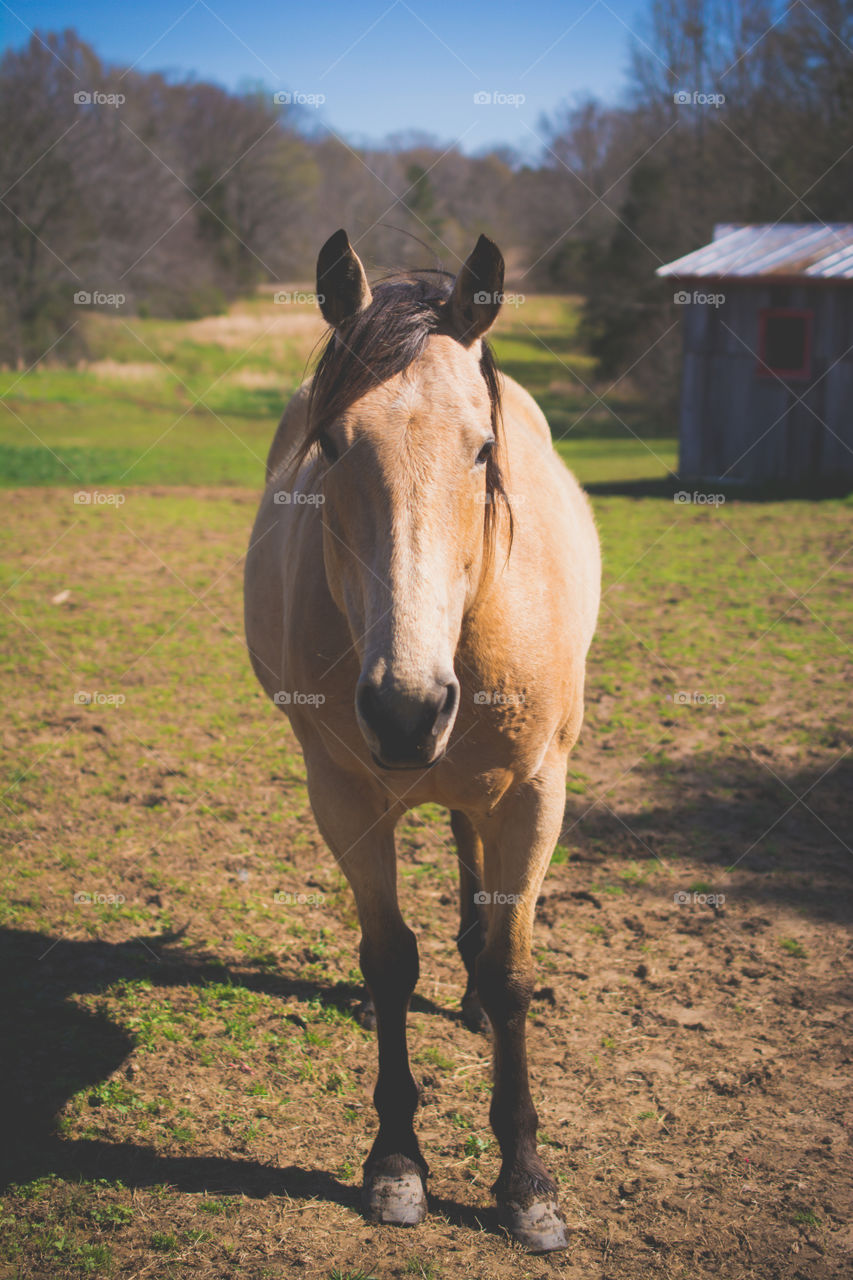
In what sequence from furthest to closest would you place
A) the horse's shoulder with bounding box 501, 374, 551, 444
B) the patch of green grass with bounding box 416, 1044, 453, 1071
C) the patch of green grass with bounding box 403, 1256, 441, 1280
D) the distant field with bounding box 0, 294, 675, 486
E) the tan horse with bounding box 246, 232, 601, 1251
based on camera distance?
the distant field with bounding box 0, 294, 675, 486 → the horse's shoulder with bounding box 501, 374, 551, 444 → the patch of green grass with bounding box 416, 1044, 453, 1071 → the patch of green grass with bounding box 403, 1256, 441, 1280 → the tan horse with bounding box 246, 232, 601, 1251

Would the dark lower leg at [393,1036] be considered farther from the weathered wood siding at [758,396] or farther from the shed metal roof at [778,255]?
the weathered wood siding at [758,396]

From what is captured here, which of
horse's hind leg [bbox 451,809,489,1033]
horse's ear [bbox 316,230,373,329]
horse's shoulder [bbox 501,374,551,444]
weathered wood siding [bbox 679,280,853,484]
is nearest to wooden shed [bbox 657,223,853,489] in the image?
weathered wood siding [bbox 679,280,853,484]

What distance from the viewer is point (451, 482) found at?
2.14m

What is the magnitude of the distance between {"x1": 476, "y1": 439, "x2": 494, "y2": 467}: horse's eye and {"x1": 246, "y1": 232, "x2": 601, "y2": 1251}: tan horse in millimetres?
19

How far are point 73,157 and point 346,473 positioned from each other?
32222 millimetres

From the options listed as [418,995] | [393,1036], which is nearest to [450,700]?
[393,1036]

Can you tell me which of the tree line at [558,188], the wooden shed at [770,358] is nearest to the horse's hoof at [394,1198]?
the wooden shed at [770,358]

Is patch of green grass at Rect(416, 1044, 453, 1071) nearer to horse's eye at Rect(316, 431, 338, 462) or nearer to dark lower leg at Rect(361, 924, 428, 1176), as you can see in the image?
dark lower leg at Rect(361, 924, 428, 1176)

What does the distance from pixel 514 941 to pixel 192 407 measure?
20.8 metres

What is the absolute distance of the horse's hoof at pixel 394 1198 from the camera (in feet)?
8.70

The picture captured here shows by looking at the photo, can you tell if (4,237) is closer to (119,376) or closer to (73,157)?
(73,157)

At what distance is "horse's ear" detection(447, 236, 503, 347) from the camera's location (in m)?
2.31

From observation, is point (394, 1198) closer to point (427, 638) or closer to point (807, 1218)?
point (807, 1218)

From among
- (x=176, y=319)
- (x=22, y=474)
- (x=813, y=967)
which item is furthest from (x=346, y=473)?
(x=176, y=319)
